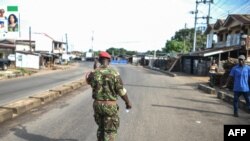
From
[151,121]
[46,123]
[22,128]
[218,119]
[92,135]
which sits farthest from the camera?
[218,119]

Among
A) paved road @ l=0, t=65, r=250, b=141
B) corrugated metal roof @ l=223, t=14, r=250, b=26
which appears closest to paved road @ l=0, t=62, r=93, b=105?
paved road @ l=0, t=65, r=250, b=141

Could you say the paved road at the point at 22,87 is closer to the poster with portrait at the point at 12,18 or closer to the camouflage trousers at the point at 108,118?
the camouflage trousers at the point at 108,118

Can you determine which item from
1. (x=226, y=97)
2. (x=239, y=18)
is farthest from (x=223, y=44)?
(x=226, y=97)

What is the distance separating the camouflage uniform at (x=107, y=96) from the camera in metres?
5.39

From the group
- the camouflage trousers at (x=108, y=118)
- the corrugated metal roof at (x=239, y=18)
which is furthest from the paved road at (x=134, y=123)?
the corrugated metal roof at (x=239, y=18)

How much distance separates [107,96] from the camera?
17.7 ft

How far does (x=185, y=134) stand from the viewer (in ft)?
25.8

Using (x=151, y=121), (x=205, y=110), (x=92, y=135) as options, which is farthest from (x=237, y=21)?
(x=92, y=135)

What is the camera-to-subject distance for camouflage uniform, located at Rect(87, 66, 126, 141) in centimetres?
539

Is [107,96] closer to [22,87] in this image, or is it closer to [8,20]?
[22,87]

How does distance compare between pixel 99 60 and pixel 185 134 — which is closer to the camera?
pixel 99 60

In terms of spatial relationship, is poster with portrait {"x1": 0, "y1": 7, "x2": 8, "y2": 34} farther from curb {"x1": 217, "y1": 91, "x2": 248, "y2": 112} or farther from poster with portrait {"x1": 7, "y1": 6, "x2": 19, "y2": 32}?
curb {"x1": 217, "y1": 91, "x2": 248, "y2": 112}

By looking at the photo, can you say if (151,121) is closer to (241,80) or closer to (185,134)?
(185,134)

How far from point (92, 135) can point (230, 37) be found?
3362 cm
